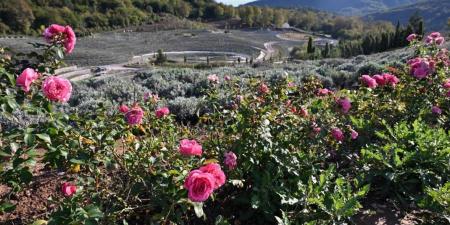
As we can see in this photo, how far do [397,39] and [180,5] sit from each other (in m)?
107

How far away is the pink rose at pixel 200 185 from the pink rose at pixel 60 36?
140cm

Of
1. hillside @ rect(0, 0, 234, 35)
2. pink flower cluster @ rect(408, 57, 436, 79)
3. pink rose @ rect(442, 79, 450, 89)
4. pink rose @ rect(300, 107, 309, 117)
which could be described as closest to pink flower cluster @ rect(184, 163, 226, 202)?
pink rose @ rect(300, 107, 309, 117)

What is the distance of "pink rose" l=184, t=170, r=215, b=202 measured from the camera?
1936 mm

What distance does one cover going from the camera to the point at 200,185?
1947 mm

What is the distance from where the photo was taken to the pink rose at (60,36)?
2.72 metres

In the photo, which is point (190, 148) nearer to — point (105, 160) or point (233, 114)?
point (105, 160)

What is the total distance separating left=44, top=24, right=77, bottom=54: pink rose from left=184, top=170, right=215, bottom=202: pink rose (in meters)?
1.40

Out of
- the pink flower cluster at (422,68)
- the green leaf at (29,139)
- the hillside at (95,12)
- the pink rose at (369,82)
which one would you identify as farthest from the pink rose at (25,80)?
the hillside at (95,12)

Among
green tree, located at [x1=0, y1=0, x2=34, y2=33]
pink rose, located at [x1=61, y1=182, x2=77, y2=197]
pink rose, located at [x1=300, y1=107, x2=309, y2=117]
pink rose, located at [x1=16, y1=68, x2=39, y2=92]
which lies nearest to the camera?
pink rose, located at [x1=16, y1=68, x2=39, y2=92]

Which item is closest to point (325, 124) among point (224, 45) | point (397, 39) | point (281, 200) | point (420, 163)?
point (420, 163)

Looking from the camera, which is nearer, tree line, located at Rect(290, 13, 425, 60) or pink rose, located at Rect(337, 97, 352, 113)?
pink rose, located at Rect(337, 97, 352, 113)

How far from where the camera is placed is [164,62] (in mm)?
59219

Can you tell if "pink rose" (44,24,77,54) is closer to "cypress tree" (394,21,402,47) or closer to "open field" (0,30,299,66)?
"cypress tree" (394,21,402,47)

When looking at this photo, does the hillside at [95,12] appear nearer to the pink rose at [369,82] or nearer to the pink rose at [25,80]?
the pink rose at [369,82]
